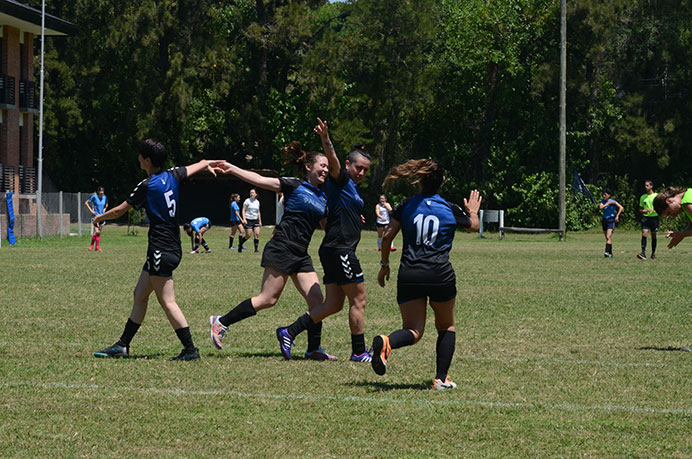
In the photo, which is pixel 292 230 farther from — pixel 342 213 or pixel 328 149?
pixel 328 149

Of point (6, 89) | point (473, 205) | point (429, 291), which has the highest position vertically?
point (6, 89)

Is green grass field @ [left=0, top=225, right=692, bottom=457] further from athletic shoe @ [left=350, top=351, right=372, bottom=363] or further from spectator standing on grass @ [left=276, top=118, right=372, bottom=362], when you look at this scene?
spectator standing on grass @ [left=276, top=118, right=372, bottom=362]

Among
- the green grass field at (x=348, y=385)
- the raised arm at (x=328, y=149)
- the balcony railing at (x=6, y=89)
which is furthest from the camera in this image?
the balcony railing at (x=6, y=89)

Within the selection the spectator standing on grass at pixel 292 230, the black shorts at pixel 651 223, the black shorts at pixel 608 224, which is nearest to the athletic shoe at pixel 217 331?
the spectator standing on grass at pixel 292 230

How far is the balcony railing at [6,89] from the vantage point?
41.8 m

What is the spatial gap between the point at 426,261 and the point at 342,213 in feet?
5.46

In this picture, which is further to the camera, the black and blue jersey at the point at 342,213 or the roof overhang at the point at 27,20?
the roof overhang at the point at 27,20

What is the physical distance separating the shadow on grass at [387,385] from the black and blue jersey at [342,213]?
1.46 metres

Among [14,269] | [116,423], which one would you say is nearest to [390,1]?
[14,269]

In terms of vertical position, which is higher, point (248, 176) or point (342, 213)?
point (248, 176)

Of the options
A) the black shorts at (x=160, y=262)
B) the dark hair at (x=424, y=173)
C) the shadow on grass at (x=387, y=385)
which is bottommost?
the shadow on grass at (x=387, y=385)

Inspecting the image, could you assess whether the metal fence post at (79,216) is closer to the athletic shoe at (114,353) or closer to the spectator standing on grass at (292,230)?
the athletic shoe at (114,353)

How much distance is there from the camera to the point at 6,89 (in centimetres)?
4188

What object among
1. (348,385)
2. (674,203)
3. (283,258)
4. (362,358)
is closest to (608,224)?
(674,203)
